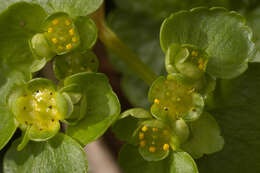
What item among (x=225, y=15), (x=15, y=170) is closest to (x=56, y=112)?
(x=15, y=170)

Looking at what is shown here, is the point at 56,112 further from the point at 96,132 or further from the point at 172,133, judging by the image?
the point at 172,133

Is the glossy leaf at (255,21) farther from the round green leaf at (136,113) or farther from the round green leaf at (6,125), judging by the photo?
the round green leaf at (6,125)

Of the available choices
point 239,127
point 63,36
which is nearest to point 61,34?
point 63,36

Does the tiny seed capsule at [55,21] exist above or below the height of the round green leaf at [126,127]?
above

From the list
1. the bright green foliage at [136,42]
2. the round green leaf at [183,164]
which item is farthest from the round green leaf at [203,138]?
the bright green foliage at [136,42]

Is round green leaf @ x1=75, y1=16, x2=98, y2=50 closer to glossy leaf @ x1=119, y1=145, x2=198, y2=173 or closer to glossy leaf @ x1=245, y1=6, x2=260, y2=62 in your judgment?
glossy leaf @ x1=119, y1=145, x2=198, y2=173

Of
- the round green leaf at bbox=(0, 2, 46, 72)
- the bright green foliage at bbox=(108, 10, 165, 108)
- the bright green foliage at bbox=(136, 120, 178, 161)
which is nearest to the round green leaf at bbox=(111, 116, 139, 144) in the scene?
the bright green foliage at bbox=(136, 120, 178, 161)
